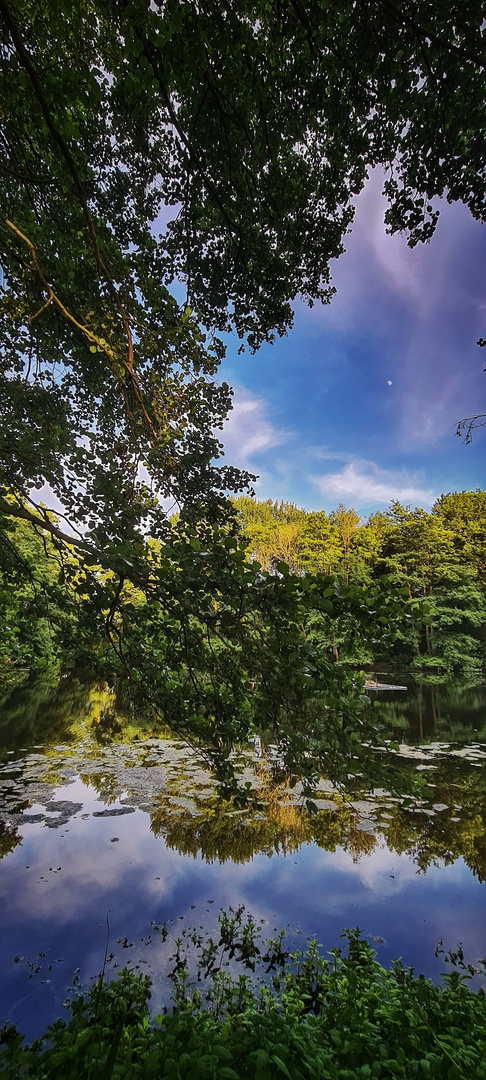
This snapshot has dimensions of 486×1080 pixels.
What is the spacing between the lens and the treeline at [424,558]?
30250mm

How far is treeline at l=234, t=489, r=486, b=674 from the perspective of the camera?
30.2m

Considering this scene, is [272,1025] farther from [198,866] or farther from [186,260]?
[186,260]

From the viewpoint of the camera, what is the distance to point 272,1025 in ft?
9.69

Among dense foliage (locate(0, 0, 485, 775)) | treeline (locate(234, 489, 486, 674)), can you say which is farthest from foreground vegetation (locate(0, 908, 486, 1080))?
treeline (locate(234, 489, 486, 674))

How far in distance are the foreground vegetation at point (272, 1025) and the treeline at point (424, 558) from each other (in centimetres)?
2663

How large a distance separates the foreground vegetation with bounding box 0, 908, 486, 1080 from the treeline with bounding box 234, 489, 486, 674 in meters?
26.6

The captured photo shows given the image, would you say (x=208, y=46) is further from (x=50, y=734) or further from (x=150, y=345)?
(x=50, y=734)

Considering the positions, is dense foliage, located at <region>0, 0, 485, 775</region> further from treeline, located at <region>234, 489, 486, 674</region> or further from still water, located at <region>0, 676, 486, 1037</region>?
treeline, located at <region>234, 489, 486, 674</region>

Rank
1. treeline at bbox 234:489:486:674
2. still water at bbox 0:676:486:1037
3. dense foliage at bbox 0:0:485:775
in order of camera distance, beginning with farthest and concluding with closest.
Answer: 1. treeline at bbox 234:489:486:674
2. still water at bbox 0:676:486:1037
3. dense foliage at bbox 0:0:485:775

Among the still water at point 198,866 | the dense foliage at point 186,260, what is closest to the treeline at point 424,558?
the still water at point 198,866

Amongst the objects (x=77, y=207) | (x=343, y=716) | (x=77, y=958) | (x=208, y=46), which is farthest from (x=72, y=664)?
(x=208, y=46)

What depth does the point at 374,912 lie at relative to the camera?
16.6 ft

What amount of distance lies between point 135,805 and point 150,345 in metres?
7.96

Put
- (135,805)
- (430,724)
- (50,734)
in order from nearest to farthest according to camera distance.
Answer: (135,805) → (50,734) → (430,724)
